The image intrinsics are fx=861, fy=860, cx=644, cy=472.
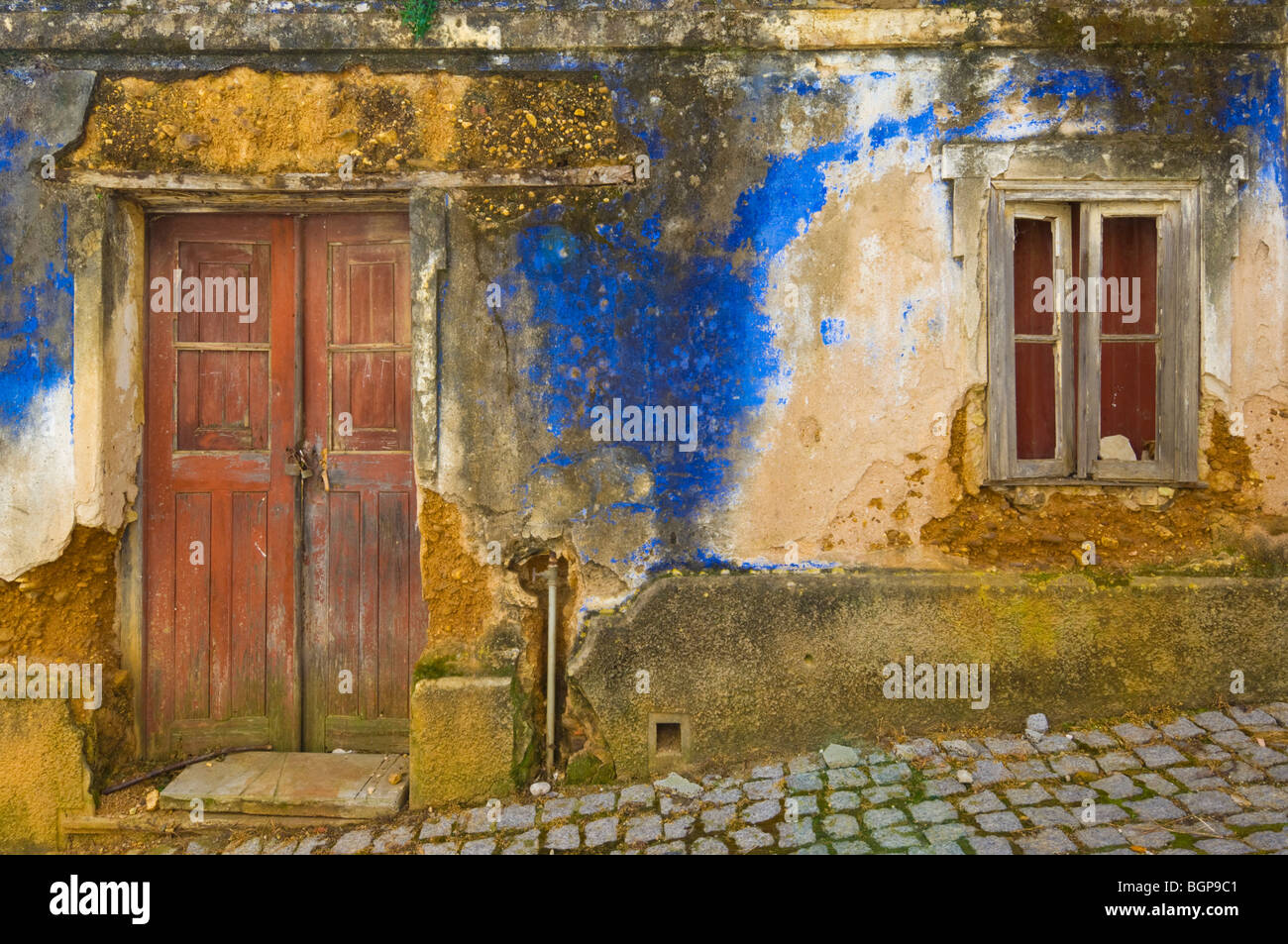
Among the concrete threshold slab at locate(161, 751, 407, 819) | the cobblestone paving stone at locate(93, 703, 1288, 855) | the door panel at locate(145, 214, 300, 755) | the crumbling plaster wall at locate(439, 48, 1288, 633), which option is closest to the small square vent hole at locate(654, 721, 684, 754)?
the cobblestone paving stone at locate(93, 703, 1288, 855)

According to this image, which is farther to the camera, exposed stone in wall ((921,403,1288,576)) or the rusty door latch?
the rusty door latch

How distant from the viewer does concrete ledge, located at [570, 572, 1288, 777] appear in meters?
4.17

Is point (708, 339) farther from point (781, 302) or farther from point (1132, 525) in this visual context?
point (1132, 525)

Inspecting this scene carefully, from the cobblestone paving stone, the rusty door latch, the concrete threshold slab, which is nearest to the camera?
the cobblestone paving stone

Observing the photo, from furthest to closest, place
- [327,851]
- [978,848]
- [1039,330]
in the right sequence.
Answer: [1039,330] → [327,851] → [978,848]

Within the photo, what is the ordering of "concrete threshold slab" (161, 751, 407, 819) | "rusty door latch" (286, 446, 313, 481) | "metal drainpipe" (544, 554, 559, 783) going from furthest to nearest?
"rusty door latch" (286, 446, 313, 481) < "metal drainpipe" (544, 554, 559, 783) < "concrete threshold slab" (161, 751, 407, 819)

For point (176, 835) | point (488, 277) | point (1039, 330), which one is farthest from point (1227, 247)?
point (176, 835)

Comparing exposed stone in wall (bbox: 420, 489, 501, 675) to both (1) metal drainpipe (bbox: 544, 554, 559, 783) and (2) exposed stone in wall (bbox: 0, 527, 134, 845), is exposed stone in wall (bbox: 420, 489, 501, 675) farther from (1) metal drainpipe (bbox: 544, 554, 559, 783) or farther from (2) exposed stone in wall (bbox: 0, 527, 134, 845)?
(2) exposed stone in wall (bbox: 0, 527, 134, 845)

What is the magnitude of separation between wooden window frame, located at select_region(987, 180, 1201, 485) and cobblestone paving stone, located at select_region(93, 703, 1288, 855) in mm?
1256

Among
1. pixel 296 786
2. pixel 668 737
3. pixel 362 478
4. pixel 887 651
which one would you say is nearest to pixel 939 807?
pixel 887 651

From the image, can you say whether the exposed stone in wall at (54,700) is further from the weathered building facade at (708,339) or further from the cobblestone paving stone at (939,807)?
the cobblestone paving stone at (939,807)

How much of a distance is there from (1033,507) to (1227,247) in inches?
62.3

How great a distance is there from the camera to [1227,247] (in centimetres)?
424

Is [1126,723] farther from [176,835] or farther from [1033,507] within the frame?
[176,835]
